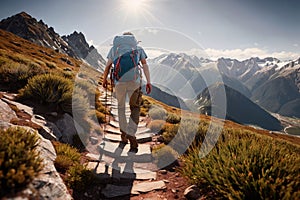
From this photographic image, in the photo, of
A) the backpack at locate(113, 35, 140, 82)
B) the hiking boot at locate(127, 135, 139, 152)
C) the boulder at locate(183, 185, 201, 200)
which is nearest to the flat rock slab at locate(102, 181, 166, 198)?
the boulder at locate(183, 185, 201, 200)

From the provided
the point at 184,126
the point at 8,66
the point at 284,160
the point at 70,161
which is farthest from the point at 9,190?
the point at 8,66

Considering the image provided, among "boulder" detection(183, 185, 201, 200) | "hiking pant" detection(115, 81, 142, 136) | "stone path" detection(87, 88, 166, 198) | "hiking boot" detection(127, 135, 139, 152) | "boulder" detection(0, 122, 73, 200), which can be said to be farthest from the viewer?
"hiking boot" detection(127, 135, 139, 152)

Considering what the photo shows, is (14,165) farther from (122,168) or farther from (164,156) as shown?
(164,156)

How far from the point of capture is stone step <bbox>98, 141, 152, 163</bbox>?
6277 millimetres

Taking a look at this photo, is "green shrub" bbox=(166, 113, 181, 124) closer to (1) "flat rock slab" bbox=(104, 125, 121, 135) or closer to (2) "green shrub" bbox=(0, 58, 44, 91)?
(1) "flat rock slab" bbox=(104, 125, 121, 135)

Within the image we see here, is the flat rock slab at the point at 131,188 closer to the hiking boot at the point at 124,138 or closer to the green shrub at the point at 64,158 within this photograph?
the green shrub at the point at 64,158

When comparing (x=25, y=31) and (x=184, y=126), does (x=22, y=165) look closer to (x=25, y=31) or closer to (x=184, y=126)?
(x=184, y=126)

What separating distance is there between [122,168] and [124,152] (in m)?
0.95

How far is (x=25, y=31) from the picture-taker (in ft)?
411

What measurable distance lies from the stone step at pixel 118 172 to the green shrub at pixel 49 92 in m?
3.14

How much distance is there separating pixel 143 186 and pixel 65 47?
17743cm

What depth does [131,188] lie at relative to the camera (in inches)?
188

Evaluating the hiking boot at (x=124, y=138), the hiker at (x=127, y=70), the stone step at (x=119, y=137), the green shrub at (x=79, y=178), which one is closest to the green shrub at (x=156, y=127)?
the stone step at (x=119, y=137)

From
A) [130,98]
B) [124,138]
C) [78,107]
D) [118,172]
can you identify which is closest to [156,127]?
[124,138]
